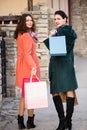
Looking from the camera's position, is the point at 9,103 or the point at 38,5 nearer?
the point at 9,103

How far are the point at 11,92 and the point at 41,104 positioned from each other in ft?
12.5

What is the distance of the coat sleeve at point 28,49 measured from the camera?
23.5 ft

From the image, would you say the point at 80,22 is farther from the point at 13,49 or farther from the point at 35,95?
the point at 35,95

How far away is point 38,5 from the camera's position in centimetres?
1347

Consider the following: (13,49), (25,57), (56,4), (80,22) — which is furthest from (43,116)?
(80,22)

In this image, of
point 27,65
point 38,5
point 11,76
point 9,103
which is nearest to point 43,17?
point 38,5

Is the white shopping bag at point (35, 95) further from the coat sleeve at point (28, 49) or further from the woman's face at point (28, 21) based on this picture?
the woman's face at point (28, 21)

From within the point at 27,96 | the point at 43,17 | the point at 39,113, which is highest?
the point at 43,17

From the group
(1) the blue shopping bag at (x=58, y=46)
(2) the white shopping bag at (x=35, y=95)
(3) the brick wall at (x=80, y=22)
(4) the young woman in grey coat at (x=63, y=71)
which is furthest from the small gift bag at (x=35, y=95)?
(3) the brick wall at (x=80, y=22)

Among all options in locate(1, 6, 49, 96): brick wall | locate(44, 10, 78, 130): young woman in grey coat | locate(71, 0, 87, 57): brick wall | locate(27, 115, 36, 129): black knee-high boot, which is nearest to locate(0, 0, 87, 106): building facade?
locate(1, 6, 49, 96): brick wall

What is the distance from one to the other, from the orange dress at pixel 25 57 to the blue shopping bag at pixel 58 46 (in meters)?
0.41

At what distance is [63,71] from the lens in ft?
23.2

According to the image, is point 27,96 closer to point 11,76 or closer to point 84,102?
point 84,102

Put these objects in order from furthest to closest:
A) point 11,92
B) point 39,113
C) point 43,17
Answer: point 43,17 → point 11,92 → point 39,113
